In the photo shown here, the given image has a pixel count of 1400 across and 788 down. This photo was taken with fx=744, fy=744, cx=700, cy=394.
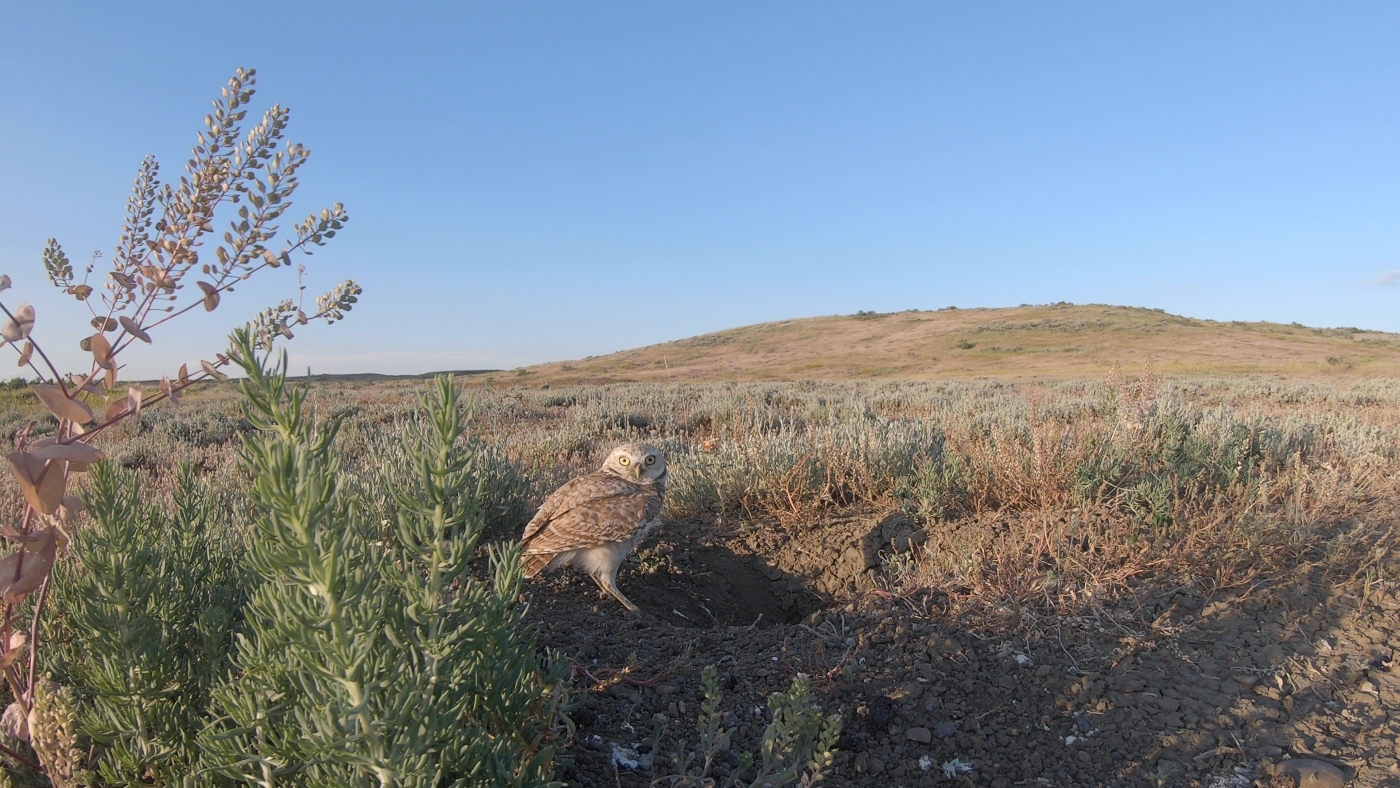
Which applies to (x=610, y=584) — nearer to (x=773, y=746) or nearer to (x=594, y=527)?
(x=594, y=527)

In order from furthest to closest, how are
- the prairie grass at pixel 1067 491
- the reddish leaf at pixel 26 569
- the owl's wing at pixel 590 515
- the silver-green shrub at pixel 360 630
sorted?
the owl's wing at pixel 590 515 → the prairie grass at pixel 1067 491 → the reddish leaf at pixel 26 569 → the silver-green shrub at pixel 360 630

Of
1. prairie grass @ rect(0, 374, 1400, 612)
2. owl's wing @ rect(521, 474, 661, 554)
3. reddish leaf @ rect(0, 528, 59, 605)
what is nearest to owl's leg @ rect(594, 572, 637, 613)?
owl's wing @ rect(521, 474, 661, 554)

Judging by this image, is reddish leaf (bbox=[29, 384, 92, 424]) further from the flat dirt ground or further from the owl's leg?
the owl's leg

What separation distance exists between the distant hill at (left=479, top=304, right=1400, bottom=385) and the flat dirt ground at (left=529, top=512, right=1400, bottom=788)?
84.1 ft

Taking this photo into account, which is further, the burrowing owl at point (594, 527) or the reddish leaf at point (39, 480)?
the burrowing owl at point (594, 527)

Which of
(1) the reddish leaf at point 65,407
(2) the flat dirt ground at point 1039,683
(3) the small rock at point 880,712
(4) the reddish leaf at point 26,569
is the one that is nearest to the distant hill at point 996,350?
(2) the flat dirt ground at point 1039,683

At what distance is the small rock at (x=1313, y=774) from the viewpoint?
2404mm

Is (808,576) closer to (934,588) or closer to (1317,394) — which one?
(934,588)

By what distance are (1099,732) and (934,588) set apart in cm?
107

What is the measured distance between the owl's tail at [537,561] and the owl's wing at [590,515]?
44 millimetres

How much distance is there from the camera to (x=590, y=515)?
3908 millimetres

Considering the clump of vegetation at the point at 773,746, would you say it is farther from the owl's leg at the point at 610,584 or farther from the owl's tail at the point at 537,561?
the owl's tail at the point at 537,561

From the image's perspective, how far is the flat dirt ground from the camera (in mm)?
2479

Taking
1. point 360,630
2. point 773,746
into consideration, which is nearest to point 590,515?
point 773,746
